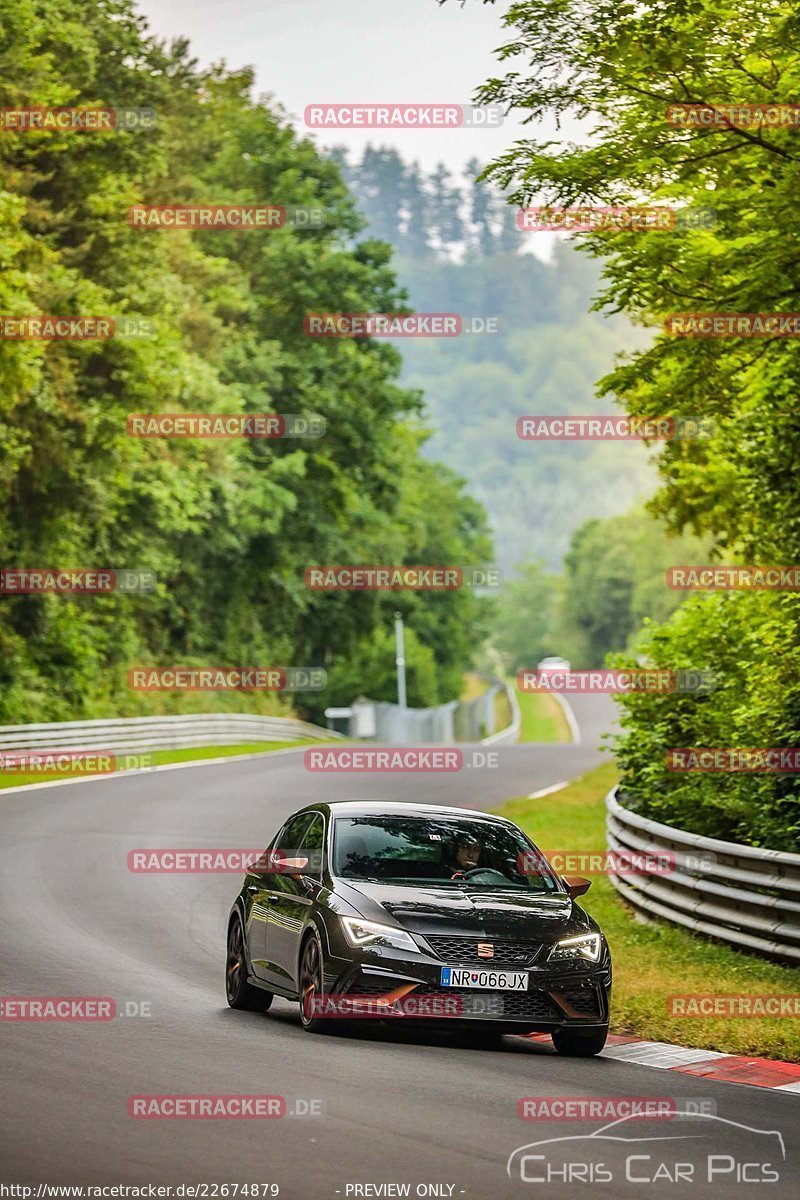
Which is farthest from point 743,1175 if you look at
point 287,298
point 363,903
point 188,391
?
point 287,298

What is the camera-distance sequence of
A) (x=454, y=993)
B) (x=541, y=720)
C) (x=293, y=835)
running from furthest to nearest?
(x=541, y=720) → (x=293, y=835) → (x=454, y=993)

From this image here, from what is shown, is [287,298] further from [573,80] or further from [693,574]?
[573,80]

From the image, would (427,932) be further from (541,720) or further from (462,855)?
(541,720)

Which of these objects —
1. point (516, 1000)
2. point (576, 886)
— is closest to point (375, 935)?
point (516, 1000)

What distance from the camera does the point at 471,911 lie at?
10602 millimetres

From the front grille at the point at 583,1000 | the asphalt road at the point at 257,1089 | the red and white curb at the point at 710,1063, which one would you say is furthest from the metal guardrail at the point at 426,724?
the front grille at the point at 583,1000

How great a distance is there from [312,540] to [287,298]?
28.0 ft

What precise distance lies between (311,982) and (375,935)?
2.33 feet

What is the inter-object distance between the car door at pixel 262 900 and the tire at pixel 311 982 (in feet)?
2.78

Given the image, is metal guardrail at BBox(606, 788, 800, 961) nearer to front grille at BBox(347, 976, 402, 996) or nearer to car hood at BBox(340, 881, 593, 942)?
car hood at BBox(340, 881, 593, 942)

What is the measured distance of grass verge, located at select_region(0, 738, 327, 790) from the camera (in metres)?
34.2

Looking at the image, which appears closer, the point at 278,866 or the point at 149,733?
the point at 278,866

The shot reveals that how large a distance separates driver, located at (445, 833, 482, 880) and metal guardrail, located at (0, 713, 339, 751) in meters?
25.9

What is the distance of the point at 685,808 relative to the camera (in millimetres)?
18281
